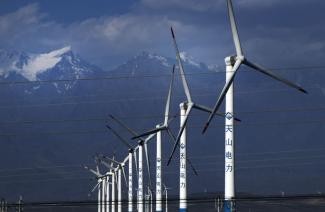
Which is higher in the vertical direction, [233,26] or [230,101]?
[233,26]

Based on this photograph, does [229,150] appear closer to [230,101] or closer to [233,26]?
[230,101]

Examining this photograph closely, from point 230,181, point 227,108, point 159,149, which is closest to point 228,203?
point 230,181

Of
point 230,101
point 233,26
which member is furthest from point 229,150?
point 233,26

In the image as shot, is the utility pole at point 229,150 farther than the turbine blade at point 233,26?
No

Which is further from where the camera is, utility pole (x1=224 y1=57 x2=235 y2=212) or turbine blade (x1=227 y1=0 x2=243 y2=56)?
turbine blade (x1=227 y1=0 x2=243 y2=56)

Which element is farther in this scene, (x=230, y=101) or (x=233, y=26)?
(x=233, y=26)

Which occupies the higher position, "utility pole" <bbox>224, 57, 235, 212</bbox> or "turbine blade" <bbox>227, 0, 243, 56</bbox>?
"turbine blade" <bbox>227, 0, 243, 56</bbox>

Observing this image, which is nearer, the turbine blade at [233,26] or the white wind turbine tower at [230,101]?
the white wind turbine tower at [230,101]

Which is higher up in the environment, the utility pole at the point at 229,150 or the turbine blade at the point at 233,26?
the turbine blade at the point at 233,26

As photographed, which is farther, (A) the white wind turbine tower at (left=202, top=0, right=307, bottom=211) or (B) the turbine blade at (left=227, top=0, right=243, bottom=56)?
(B) the turbine blade at (left=227, top=0, right=243, bottom=56)

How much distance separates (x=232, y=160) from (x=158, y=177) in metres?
55.8

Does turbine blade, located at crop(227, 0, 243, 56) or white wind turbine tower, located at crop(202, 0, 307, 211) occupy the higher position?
turbine blade, located at crop(227, 0, 243, 56)

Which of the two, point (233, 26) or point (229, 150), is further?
point (233, 26)

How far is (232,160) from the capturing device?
79.8m
